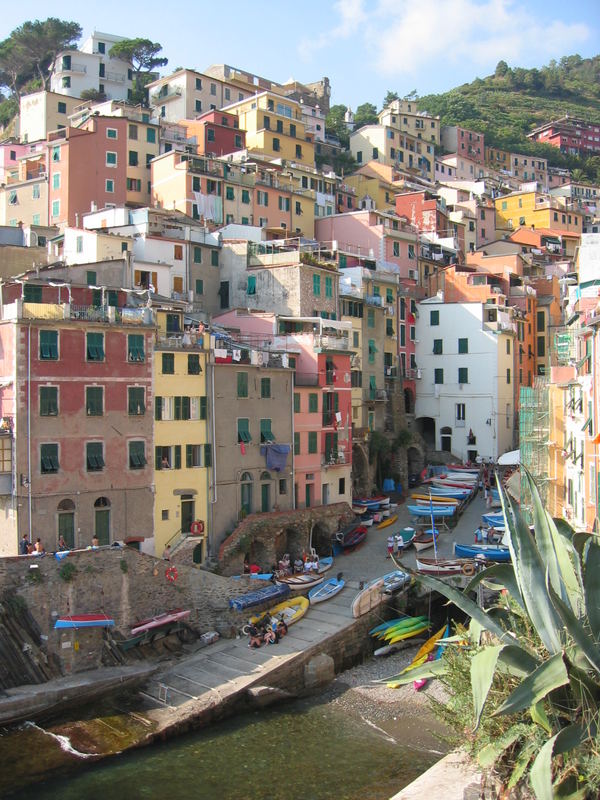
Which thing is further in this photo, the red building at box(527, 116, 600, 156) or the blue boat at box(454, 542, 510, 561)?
the red building at box(527, 116, 600, 156)

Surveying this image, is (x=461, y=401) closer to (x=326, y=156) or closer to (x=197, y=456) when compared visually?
(x=197, y=456)

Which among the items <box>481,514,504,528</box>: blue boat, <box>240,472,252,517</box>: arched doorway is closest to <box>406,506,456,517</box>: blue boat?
<box>481,514,504,528</box>: blue boat

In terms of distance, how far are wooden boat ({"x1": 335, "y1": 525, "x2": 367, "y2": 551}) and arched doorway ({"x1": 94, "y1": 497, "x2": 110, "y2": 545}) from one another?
13881 mm

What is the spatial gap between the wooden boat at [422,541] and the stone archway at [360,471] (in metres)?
9.79

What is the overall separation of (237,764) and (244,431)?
18.7m

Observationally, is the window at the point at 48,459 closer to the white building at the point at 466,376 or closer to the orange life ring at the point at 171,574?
the orange life ring at the point at 171,574

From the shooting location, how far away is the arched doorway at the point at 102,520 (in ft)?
117

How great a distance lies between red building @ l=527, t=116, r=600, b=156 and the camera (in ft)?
473

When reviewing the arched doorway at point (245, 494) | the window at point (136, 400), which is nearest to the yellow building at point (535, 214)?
the arched doorway at point (245, 494)

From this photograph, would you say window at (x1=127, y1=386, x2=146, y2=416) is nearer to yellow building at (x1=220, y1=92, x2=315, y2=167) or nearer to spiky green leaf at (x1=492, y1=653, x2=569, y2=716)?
spiky green leaf at (x1=492, y1=653, x2=569, y2=716)

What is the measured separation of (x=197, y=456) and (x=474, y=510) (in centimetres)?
2021

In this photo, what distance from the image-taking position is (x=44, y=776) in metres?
24.6

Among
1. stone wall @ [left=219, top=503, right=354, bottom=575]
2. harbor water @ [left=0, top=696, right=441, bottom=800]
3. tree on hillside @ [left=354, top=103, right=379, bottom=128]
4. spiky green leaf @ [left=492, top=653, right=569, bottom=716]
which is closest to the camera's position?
spiky green leaf @ [left=492, top=653, right=569, bottom=716]

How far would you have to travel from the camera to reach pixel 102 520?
118ft
